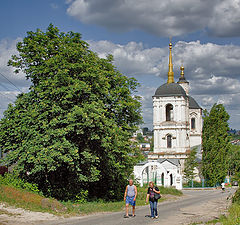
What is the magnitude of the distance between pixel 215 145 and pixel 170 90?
11633 mm

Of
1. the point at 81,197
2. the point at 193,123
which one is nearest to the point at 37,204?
the point at 81,197

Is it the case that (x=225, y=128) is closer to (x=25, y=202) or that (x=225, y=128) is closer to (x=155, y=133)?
(x=155, y=133)

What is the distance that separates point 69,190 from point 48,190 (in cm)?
114

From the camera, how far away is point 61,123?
757 inches

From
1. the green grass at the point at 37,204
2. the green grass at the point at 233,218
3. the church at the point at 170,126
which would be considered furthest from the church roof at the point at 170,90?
the green grass at the point at 233,218

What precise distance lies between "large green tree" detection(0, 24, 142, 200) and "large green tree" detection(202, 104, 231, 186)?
95.9 ft

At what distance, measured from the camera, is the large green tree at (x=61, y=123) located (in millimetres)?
18828

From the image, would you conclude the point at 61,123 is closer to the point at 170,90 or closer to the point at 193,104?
the point at 170,90

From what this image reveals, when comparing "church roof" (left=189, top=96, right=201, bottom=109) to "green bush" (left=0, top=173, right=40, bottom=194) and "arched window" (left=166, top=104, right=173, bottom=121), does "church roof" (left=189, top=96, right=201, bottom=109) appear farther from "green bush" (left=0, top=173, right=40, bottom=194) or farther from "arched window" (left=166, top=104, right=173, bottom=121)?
"green bush" (left=0, top=173, right=40, bottom=194)

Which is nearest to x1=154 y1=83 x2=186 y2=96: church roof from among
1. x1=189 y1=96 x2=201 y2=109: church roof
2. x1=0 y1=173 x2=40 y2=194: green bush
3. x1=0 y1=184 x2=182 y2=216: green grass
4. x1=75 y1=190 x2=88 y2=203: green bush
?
x1=189 y1=96 x2=201 y2=109: church roof

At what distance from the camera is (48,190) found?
69.1 feet

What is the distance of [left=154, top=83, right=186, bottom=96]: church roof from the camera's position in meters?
57.8

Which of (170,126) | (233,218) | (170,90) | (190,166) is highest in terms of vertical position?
(170,90)

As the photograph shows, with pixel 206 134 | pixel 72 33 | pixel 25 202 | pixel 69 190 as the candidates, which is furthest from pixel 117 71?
pixel 206 134
